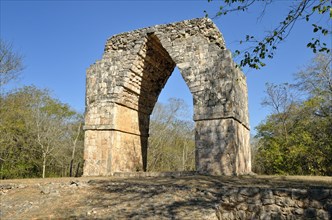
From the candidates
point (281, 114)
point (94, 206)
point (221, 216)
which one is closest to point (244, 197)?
point (221, 216)

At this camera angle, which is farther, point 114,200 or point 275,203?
point 114,200

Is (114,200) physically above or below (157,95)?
below

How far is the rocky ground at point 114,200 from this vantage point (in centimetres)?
449

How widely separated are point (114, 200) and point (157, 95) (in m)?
6.41

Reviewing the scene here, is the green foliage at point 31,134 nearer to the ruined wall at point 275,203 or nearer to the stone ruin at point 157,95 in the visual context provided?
the stone ruin at point 157,95

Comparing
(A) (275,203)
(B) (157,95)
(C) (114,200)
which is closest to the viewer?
(A) (275,203)

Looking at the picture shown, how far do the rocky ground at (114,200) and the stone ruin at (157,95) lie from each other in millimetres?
1811

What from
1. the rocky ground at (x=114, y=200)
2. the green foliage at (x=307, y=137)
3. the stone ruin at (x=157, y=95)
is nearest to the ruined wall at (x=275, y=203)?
the rocky ground at (x=114, y=200)

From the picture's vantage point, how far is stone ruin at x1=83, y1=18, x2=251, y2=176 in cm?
771

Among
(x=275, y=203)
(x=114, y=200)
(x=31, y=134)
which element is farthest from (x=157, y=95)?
(x=31, y=134)

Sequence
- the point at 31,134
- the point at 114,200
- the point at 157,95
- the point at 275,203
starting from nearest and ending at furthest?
1. the point at 275,203
2. the point at 114,200
3. the point at 157,95
4. the point at 31,134

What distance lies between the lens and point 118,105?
939cm

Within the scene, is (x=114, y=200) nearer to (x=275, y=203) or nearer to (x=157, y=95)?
(x=275, y=203)

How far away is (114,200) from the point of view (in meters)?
5.15
